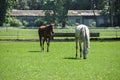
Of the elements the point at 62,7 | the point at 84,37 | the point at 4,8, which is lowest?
the point at 62,7

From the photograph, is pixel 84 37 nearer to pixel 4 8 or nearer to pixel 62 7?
pixel 4 8

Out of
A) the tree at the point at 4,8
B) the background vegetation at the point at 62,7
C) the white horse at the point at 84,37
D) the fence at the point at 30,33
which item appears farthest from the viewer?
the background vegetation at the point at 62,7

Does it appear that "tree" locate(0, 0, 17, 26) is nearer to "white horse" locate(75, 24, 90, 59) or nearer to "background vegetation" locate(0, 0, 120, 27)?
"background vegetation" locate(0, 0, 120, 27)

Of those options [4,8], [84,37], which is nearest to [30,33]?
[4,8]

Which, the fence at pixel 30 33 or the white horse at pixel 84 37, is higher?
the white horse at pixel 84 37

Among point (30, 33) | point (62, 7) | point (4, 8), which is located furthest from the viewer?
point (62, 7)

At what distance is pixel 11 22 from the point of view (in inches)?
3607

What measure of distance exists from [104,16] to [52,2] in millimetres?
18253

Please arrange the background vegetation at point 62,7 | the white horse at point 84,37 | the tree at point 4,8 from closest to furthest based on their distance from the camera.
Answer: the white horse at point 84,37, the tree at point 4,8, the background vegetation at point 62,7

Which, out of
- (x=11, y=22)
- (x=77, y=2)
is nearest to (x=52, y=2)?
(x=11, y=22)

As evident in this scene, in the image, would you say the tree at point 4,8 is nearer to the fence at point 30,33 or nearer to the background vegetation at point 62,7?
the background vegetation at point 62,7

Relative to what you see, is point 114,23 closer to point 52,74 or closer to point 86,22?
point 86,22

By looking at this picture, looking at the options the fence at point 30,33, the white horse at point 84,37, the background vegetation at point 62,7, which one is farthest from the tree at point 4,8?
the white horse at point 84,37

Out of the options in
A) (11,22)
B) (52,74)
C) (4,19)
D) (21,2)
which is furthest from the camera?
(21,2)
